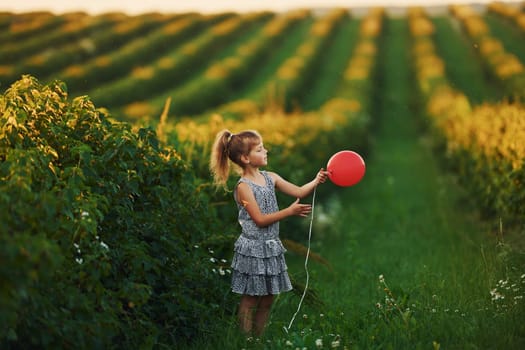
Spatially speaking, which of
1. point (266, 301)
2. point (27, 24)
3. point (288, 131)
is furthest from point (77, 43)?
point (266, 301)

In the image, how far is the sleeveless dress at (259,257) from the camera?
4.44m

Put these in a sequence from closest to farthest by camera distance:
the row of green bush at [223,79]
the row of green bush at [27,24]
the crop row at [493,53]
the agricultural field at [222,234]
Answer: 1. the agricultural field at [222,234]
2. the crop row at [493,53]
3. the row of green bush at [223,79]
4. the row of green bush at [27,24]

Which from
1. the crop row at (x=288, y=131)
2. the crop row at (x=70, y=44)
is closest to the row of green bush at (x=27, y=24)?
the crop row at (x=70, y=44)

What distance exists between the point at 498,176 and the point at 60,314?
5.63 metres

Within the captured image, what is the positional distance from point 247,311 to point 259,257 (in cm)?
41

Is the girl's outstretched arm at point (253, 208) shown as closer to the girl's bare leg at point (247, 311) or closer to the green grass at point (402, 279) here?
the girl's bare leg at point (247, 311)

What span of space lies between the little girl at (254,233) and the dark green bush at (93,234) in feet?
0.96

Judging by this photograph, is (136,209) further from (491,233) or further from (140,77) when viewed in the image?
(140,77)

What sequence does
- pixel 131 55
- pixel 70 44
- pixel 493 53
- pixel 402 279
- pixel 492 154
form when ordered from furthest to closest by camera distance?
pixel 70 44, pixel 131 55, pixel 493 53, pixel 492 154, pixel 402 279

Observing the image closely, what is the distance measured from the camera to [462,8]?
57.1 metres

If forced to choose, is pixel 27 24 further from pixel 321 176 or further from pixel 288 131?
pixel 321 176

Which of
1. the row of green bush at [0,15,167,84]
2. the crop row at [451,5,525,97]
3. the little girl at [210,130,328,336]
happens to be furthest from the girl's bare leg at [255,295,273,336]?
the row of green bush at [0,15,167,84]

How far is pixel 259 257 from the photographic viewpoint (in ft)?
14.6

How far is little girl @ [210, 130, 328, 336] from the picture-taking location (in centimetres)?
444
